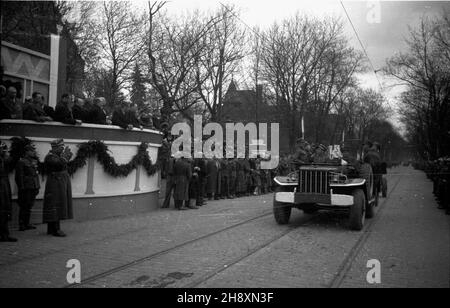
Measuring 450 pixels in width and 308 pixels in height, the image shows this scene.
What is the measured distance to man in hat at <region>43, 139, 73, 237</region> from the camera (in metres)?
8.33

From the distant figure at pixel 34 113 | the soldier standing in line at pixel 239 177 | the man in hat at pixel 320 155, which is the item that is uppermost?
the distant figure at pixel 34 113

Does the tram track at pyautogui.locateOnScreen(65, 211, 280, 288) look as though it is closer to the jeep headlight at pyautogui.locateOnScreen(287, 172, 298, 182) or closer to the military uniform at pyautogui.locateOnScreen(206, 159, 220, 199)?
the jeep headlight at pyautogui.locateOnScreen(287, 172, 298, 182)

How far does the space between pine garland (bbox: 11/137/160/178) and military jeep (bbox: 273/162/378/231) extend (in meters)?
4.13

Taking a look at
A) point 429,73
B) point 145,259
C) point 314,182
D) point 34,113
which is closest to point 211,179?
point 314,182

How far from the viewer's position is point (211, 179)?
15844 millimetres

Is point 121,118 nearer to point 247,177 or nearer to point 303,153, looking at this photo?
point 303,153

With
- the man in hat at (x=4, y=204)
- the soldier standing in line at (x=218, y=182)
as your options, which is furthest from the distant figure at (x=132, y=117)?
the soldier standing in line at (x=218, y=182)

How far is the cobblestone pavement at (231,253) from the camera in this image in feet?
18.0

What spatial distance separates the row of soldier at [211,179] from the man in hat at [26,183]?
15.3 feet

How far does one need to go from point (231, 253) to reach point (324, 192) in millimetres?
3268

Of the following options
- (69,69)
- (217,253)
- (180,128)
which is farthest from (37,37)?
(217,253)

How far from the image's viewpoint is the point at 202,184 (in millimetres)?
14430

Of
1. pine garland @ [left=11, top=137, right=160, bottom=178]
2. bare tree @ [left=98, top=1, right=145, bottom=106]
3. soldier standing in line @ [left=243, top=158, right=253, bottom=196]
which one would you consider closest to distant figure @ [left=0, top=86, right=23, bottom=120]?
pine garland @ [left=11, top=137, right=160, bottom=178]

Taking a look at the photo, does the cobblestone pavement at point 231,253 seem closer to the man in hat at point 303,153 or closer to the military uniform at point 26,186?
the military uniform at point 26,186
